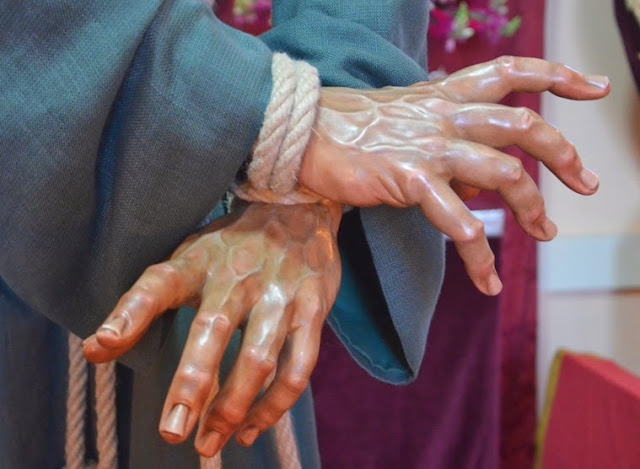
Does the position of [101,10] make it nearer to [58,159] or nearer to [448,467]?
[58,159]

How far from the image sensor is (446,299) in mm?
1008

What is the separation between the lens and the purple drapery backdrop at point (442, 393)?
39.9 inches

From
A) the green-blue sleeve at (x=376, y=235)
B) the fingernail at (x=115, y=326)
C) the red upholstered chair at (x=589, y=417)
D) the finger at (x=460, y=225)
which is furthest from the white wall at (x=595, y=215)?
the fingernail at (x=115, y=326)

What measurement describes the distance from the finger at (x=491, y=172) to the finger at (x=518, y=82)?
5 cm

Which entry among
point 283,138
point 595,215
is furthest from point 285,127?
point 595,215

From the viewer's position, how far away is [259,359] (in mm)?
292

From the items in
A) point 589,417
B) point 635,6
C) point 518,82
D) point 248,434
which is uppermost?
point 518,82

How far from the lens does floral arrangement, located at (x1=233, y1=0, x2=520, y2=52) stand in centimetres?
96

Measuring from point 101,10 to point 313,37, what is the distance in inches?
5.7

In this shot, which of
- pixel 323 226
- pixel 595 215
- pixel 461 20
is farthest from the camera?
pixel 595 215

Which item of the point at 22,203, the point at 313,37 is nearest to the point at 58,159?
the point at 22,203

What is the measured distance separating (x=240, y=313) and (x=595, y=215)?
109 centimetres

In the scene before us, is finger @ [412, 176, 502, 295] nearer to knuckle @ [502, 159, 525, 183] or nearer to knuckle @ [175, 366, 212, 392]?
knuckle @ [502, 159, 525, 183]

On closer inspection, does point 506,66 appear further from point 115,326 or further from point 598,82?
point 115,326
